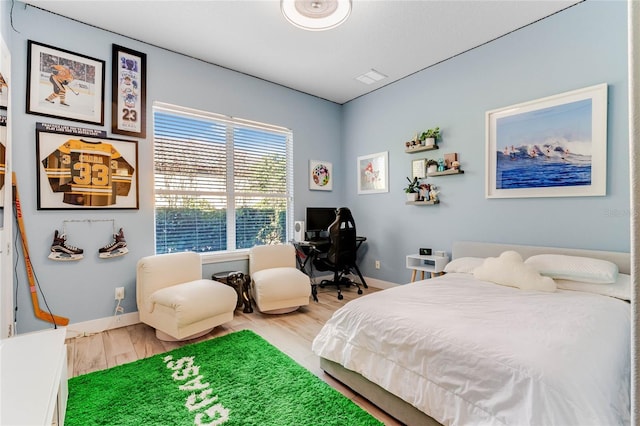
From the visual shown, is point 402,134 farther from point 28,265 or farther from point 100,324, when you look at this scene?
point 28,265

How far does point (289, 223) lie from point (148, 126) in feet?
7.10

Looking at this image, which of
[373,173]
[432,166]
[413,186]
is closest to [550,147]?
[432,166]

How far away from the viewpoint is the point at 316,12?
2.27 meters

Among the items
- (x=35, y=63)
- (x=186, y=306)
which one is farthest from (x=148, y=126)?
(x=186, y=306)

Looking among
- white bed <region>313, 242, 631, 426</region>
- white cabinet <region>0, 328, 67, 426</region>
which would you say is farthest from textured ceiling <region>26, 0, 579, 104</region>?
white cabinet <region>0, 328, 67, 426</region>

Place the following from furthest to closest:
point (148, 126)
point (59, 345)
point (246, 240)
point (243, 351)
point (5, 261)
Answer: point (246, 240)
point (148, 126)
point (243, 351)
point (5, 261)
point (59, 345)

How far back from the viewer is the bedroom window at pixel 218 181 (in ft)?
10.9

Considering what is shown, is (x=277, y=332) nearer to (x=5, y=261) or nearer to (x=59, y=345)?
(x=59, y=345)

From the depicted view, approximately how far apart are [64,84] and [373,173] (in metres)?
3.67

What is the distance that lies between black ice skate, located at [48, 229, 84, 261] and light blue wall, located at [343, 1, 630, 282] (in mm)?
3544

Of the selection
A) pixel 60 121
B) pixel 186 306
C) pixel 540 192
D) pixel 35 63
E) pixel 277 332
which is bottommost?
pixel 277 332

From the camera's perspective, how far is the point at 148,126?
10.2 feet

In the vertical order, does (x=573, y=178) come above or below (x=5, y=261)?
above

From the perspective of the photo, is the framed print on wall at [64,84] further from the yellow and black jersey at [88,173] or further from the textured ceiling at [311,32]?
the textured ceiling at [311,32]
